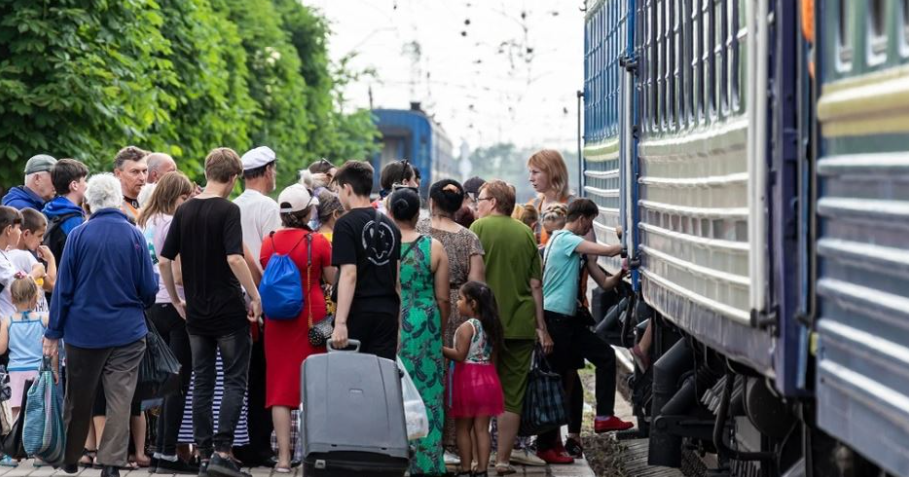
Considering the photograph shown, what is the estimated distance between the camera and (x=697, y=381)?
909 centimetres

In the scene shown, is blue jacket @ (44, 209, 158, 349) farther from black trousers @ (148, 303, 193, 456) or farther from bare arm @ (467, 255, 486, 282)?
bare arm @ (467, 255, 486, 282)

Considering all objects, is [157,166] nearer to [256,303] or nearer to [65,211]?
[65,211]

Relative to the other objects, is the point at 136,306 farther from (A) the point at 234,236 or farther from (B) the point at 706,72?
(B) the point at 706,72

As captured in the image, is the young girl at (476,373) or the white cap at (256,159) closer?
the young girl at (476,373)

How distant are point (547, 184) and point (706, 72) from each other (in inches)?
207

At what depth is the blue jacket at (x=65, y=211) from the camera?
11.2m

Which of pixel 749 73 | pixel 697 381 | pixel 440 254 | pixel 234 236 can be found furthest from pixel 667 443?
pixel 749 73

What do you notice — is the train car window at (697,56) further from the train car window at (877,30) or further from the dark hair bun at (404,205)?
the train car window at (877,30)

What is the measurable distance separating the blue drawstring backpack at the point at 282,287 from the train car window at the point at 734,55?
4201 mm

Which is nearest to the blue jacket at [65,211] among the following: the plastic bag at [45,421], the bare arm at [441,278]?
the plastic bag at [45,421]

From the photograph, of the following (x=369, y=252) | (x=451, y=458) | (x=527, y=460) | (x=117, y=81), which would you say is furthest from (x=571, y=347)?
(x=117, y=81)

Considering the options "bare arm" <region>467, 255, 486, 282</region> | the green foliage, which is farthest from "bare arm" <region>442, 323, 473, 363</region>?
the green foliage

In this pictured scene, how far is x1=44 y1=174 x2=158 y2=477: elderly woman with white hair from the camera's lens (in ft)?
32.1

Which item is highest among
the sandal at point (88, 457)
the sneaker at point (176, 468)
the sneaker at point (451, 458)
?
the sandal at point (88, 457)
